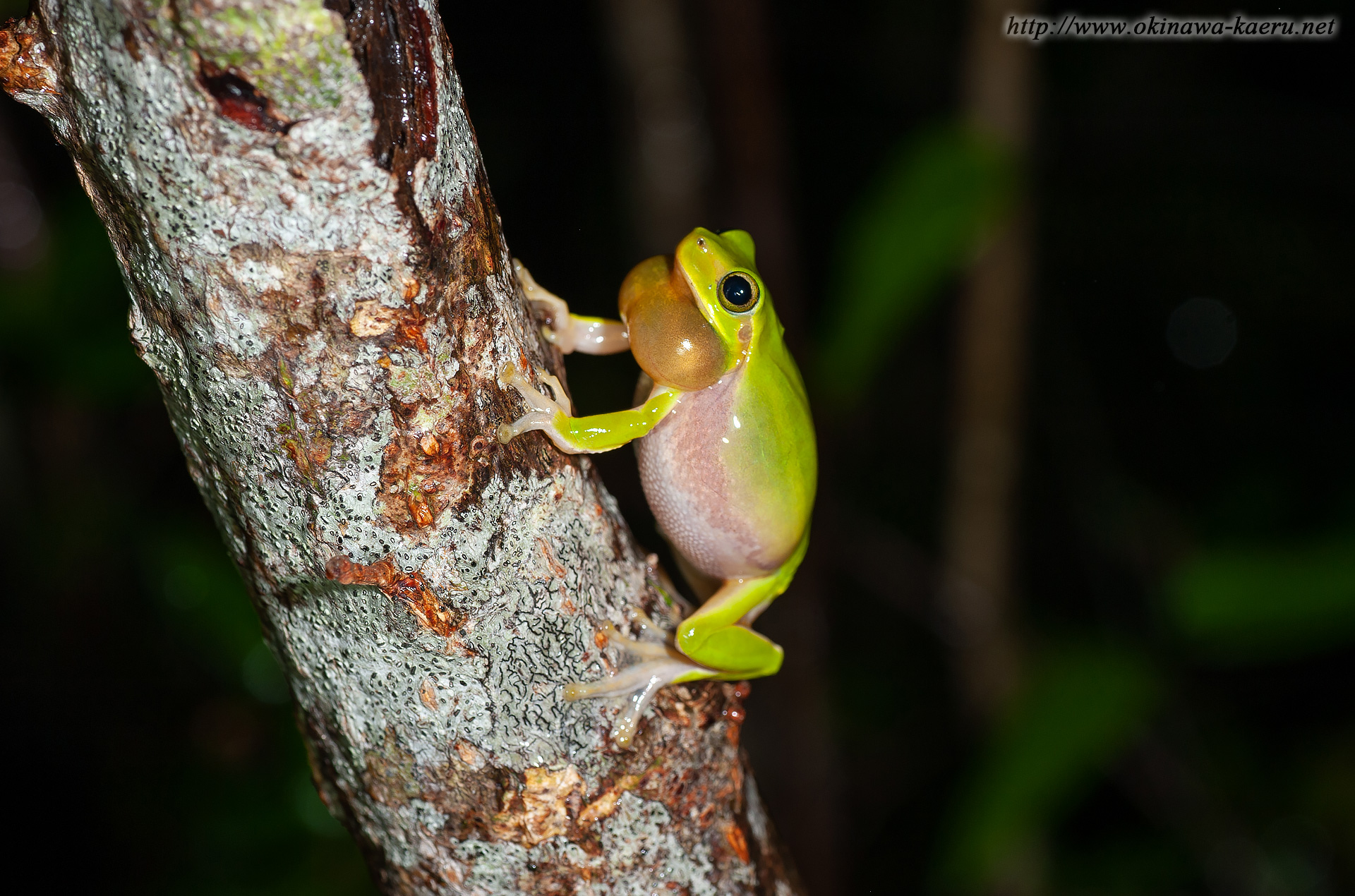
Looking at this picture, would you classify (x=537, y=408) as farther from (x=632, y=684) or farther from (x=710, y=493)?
(x=710, y=493)

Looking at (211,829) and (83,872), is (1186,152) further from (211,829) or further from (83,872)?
(83,872)

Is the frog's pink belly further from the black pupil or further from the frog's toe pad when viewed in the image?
the frog's toe pad

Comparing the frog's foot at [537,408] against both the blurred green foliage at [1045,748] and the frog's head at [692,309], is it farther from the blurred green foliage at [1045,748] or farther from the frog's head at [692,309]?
the blurred green foliage at [1045,748]

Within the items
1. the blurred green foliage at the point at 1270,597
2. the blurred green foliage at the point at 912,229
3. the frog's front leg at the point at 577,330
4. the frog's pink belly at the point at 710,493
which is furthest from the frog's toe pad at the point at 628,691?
A: the blurred green foliage at the point at 1270,597

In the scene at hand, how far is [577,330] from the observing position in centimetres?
160

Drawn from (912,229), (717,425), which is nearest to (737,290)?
(717,425)

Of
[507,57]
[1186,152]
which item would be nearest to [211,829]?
[507,57]

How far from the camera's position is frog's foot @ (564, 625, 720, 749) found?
114 cm

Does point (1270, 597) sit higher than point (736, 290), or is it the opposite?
point (736, 290)

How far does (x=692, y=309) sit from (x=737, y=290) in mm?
83

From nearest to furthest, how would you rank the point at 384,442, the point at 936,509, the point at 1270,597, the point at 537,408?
the point at 384,442 → the point at 537,408 → the point at 1270,597 → the point at 936,509

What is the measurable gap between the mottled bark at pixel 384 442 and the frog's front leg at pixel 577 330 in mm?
319

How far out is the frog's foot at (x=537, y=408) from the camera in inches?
40.8

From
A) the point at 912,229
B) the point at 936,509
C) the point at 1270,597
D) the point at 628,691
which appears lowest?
the point at 936,509
